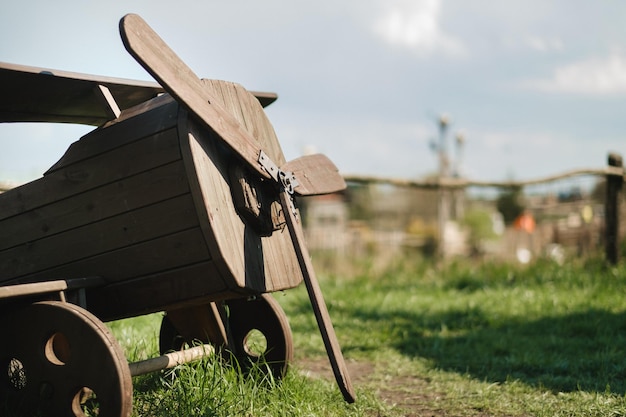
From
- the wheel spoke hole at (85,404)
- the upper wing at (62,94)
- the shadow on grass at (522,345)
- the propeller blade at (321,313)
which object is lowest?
the shadow on grass at (522,345)

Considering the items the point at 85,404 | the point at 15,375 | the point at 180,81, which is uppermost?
the point at 180,81

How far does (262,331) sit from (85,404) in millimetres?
945

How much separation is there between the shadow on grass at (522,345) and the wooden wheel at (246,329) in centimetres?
135

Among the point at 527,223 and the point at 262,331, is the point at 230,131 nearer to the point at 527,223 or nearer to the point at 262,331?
the point at 262,331

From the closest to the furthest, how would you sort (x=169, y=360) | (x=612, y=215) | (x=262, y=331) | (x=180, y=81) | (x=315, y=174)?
(x=180, y=81) → (x=169, y=360) → (x=315, y=174) → (x=262, y=331) → (x=612, y=215)

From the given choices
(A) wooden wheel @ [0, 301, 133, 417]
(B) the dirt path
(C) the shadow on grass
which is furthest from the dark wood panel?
(C) the shadow on grass

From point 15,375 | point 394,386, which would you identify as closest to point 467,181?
point 394,386

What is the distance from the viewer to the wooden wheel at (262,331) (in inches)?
141

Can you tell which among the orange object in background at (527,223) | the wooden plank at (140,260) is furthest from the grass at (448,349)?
the orange object in background at (527,223)

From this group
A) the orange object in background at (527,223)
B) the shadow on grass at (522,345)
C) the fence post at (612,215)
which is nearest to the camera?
the shadow on grass at (522,345)

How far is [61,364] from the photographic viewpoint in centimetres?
266

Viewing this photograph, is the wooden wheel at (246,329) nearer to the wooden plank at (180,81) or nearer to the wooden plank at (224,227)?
the wooden plank at (224,227)

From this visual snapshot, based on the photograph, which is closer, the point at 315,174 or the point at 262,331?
the point at 315,174

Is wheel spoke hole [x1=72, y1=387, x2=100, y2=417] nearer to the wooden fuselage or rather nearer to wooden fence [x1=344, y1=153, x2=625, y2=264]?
the wooden fuselage
